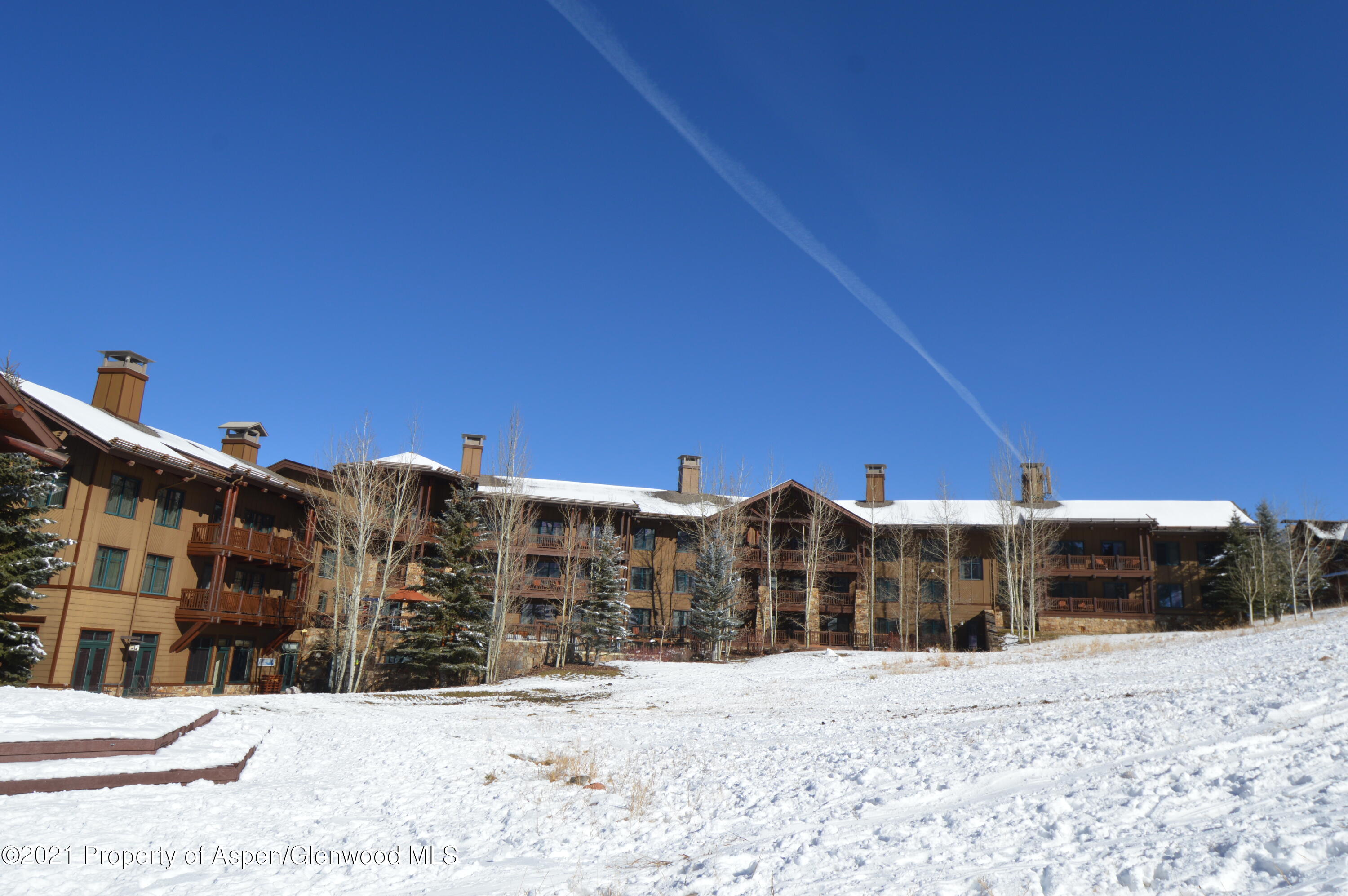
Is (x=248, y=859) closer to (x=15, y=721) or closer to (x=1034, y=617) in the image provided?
(x=15, y=721)

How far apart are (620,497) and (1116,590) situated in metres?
26.0

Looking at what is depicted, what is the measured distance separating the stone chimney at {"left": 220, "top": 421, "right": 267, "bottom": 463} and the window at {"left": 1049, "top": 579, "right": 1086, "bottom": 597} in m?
39.9

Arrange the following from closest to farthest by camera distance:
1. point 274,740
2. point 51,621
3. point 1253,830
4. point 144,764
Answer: point 1253,830 < point 144,764 < point 274,740 < point 51,621

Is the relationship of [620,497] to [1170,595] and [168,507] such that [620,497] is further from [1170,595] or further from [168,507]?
[1170,595]

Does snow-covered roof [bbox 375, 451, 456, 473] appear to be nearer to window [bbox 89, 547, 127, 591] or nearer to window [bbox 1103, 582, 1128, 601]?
window [bbox 89, 547, 127, 591]

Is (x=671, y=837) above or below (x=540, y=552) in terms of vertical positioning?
below

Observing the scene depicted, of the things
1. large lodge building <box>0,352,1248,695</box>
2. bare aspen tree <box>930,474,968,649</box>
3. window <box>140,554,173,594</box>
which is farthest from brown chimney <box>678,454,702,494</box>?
window <box>140,554,173,594</box>

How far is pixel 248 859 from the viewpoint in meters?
6.42

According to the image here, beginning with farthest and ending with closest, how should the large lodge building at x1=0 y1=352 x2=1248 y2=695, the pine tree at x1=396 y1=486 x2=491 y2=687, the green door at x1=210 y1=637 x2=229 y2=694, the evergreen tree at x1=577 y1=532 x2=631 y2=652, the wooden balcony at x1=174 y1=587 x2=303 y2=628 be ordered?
the evergreen tree at x1=577 y1=532 x2=631 y2=652 → the pine tree at x1=396 y1=486 x2=491 y2=687 → the green door at x1=210 y1=637 x2=229 y2=694 → the wooden balcony at x1=174 y1=587 x2=303 y2=628 → the large lodge building at x1=0 y1=352 x2=1248 y2=695

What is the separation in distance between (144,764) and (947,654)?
91.6 ft

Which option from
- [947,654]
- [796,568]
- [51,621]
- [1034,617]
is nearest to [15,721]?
[51,621]

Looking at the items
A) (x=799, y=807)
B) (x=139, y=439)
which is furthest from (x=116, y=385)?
(x=799, y=807)

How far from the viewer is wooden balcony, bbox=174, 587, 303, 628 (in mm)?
29016

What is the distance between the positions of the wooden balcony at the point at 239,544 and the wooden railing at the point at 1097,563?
35044 millimetres
